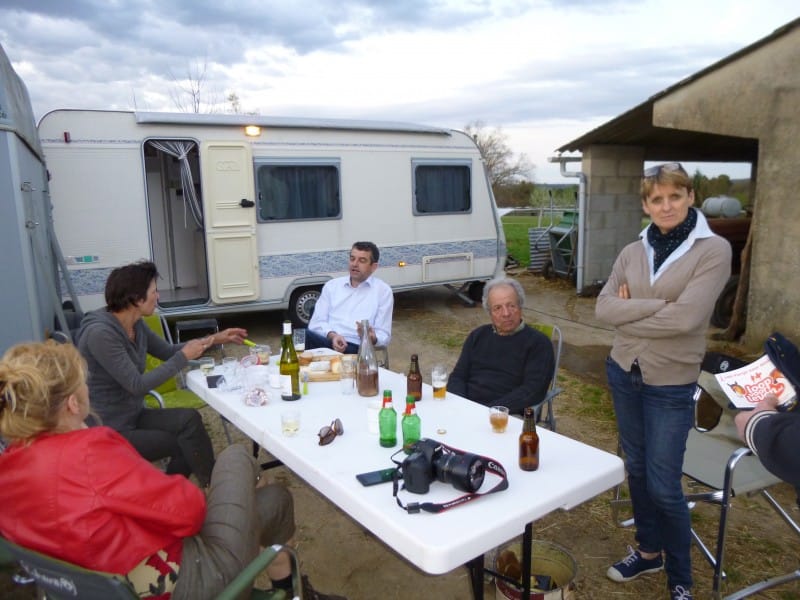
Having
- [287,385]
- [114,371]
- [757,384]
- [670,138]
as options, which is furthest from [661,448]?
[670,138]

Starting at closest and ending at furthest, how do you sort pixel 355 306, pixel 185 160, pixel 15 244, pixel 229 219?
1. pixel 15 244
2. pixel 355 306
3. pixel 185 160
4. pixel 229 219

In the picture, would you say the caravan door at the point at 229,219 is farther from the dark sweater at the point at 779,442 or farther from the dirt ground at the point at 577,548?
the dark sweater at the point at 779,442

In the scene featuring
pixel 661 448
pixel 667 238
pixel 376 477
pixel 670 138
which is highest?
pixel 670 138

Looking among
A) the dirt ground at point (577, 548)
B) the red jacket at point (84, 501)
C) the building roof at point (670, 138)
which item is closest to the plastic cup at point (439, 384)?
the dirt ground at point (577, 548)

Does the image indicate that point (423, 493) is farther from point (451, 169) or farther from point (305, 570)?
point (451, 169)

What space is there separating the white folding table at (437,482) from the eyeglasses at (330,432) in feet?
0.07

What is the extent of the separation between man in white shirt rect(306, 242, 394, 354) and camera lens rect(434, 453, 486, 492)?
Result: 7.34ft

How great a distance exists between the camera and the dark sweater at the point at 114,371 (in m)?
2.68

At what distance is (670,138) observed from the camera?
28.4ft

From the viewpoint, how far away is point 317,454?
80.8 inches

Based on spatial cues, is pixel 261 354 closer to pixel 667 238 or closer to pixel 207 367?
pixel 207 367

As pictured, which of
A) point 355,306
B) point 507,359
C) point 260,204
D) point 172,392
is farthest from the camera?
point 260,204

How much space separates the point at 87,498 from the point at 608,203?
8688mm

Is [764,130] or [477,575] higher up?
[764,130]
